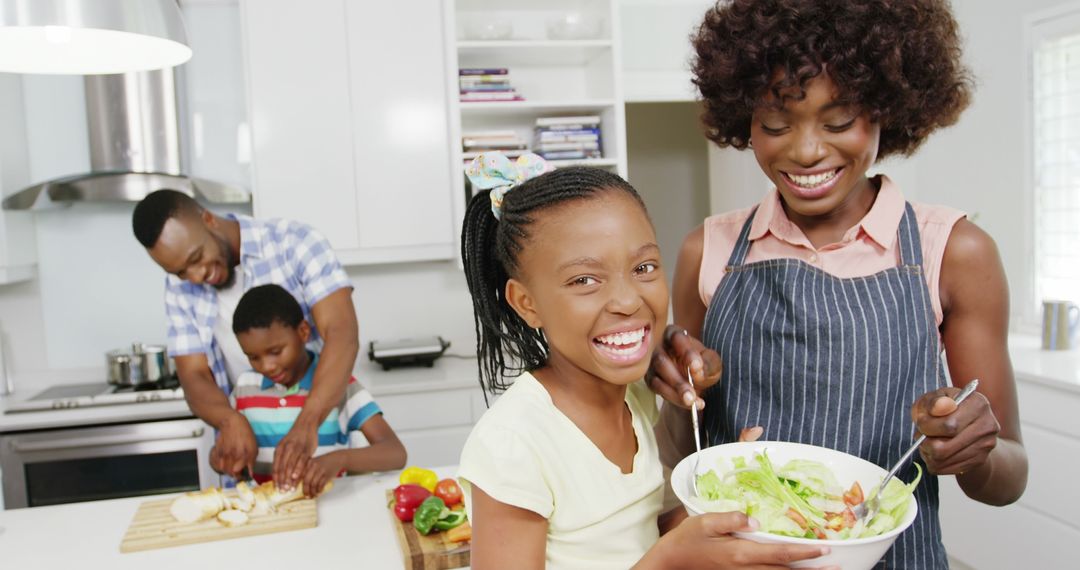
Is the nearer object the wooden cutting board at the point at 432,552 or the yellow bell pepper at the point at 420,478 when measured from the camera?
the wooden cutting board at the point at 432,552

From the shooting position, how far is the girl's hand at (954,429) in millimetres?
866

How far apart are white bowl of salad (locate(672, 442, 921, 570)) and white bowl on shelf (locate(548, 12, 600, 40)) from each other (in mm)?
2515

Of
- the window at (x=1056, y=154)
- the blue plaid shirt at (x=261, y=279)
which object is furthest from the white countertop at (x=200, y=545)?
the window at (x=1056, y=154)

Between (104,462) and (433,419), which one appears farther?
(433,419)

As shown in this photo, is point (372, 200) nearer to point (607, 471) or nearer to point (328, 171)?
point (328, 171)

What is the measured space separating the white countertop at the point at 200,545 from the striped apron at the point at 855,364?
0.72 meters

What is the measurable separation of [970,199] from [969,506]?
1.26m

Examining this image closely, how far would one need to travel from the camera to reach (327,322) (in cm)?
199

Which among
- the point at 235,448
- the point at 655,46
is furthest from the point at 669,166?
the point at 235,448

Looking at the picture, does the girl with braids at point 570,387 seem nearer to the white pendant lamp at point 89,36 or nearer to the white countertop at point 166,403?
the white pendant lamp at point 89,36

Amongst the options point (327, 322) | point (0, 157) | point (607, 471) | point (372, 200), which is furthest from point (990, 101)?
point (0, 157)

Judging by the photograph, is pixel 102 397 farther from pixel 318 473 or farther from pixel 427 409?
pixel 318 473

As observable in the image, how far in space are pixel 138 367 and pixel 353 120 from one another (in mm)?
1215

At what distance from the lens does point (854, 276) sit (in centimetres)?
111
